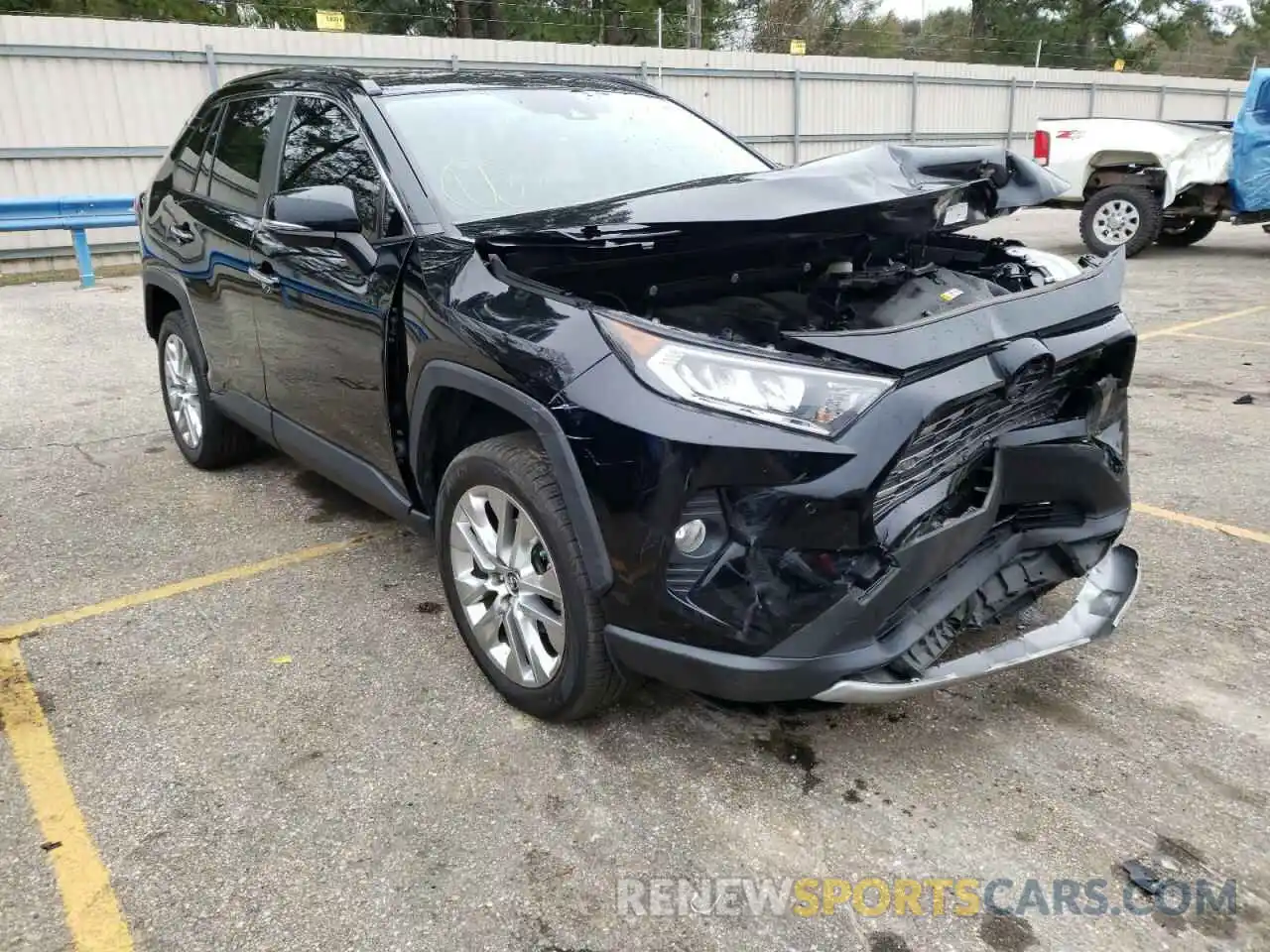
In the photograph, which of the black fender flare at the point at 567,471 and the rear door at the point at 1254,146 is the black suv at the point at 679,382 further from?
the rear door at the point at 1254,146

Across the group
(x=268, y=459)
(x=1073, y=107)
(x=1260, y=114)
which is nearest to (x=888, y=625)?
(x=268, y=459)

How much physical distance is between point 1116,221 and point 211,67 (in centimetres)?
1115

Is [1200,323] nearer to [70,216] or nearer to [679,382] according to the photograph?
[679,382]

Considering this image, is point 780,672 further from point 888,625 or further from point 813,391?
point 813,391

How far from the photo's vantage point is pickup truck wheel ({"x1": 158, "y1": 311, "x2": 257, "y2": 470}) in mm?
4809

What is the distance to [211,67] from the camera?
12812mm

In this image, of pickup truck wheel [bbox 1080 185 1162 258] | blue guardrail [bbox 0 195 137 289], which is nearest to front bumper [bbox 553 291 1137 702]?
pickup truck wheel [bbox 1080 185 1162 258]

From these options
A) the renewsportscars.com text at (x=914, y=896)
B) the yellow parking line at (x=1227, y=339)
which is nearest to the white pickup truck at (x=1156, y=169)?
the yellow parking line at (x=1227, y=339)

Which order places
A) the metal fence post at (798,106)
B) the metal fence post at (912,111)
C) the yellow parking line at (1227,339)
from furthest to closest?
the metal fence post at (912,111) → the metal fence post at (798,106) → the yellow parking line at (1227,339)

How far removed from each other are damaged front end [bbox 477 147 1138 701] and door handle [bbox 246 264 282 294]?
1140mm

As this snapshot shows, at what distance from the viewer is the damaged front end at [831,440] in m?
2.28

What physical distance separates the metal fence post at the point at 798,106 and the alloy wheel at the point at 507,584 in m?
16.6

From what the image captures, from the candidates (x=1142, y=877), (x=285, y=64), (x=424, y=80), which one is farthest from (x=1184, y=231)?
(x=1142, y=877)

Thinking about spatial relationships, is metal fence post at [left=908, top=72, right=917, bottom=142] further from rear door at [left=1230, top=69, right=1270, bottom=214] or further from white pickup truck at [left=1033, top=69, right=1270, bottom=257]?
rear door at [left=1230, top=69, right=1270, bottom=214]
